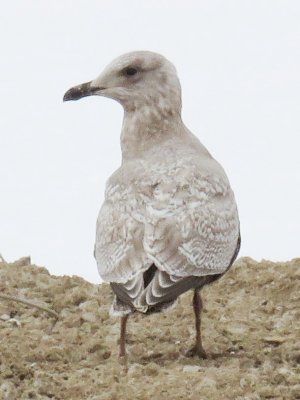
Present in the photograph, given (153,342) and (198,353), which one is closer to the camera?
(198,353)

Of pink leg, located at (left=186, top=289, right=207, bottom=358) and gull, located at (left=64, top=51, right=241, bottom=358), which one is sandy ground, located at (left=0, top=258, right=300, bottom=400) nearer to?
pink leg, located at (left=186, top=289, right=207, bottom=358)

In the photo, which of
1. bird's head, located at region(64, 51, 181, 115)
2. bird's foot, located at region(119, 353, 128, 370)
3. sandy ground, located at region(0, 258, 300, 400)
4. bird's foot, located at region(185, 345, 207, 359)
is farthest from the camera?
bird's head, located at region(64, 51, 181, 115)

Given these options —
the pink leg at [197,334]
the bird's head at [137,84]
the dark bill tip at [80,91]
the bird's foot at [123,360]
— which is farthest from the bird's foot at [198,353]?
the dark bill tip at [80,91]

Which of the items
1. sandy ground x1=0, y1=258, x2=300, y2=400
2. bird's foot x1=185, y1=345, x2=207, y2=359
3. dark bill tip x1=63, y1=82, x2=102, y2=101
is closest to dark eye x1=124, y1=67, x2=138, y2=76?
dark bill tip x1=63, y1=82, x2=102, y2=101

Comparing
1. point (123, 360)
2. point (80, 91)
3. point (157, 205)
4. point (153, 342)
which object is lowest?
point (123, 360)

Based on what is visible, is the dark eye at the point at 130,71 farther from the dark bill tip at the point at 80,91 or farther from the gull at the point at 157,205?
the dark bill tip at the point at 80,91

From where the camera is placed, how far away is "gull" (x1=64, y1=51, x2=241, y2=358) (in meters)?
8.14

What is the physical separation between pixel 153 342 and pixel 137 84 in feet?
5.62

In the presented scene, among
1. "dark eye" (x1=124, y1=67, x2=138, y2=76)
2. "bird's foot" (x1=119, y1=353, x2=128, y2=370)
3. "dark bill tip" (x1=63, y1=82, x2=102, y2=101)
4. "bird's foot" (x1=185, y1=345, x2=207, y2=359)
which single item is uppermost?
"dark eye" (x1=124, y1=67, x2=138, y2=76)

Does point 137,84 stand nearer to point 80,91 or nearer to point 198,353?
point 80,91

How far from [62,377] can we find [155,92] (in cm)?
211

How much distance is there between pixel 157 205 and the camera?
8398 millimetres

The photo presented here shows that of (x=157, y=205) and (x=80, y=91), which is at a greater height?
(x=80, y=91)

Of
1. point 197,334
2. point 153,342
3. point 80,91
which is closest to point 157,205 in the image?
point 197,334
